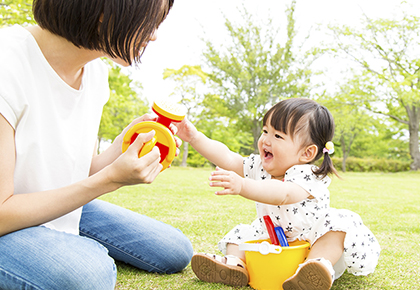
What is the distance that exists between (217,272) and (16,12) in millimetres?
6360

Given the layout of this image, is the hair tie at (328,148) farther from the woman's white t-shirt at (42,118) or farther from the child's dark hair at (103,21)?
the woman's white t-shirt at (42,118)

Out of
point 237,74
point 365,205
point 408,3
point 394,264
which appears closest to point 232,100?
point 237,74

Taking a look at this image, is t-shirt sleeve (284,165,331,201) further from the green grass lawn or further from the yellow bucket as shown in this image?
the green grass lawn

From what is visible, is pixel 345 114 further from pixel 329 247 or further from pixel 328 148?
pixel 329 247

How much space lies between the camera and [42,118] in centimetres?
152

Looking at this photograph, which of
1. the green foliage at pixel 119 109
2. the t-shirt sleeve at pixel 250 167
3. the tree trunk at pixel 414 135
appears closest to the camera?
Answer: the t-shirt sleeve at pixel 250 167

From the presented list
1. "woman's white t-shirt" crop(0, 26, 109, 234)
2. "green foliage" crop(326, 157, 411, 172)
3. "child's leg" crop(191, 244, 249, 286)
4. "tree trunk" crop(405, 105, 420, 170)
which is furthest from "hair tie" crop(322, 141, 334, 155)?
"green foliage" crop(326, 157, 411, 172)

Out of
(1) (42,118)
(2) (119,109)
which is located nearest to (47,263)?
(1) (42,118)

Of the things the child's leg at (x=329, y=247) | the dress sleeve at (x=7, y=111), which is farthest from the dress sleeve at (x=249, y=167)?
the dress sleeve at (x=7, y=111)

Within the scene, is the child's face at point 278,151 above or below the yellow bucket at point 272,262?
above

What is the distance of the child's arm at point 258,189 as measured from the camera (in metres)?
1.46

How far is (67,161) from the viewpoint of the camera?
1.62 metres

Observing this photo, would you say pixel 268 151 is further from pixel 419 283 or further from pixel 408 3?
pixel 408 3

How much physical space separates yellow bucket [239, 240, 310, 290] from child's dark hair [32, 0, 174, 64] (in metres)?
1.04
